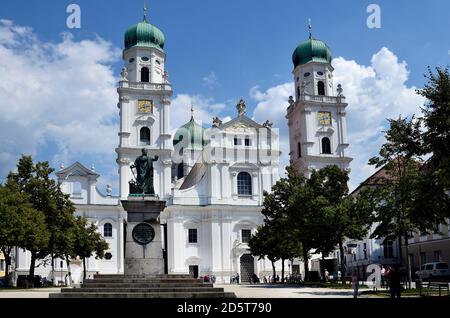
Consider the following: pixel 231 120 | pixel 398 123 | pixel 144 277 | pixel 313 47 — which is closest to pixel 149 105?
pixel 231 120

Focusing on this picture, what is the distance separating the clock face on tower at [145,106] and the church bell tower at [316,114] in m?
20.0

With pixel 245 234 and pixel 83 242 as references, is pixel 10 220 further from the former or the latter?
pixel 245 234

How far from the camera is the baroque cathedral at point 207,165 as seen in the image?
7194cm

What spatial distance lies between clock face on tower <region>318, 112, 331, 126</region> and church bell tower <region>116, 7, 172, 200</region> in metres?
20.3

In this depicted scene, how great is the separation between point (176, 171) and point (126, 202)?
64.9m

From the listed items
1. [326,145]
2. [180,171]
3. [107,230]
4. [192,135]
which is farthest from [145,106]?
[326,145]

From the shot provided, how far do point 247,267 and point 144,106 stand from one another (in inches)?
951

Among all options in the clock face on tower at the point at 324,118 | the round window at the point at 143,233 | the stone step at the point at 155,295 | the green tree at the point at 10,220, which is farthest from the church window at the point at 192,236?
the stone step at the point at 155,295

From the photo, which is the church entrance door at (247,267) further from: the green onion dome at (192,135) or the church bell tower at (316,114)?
the green onion dome at (192,135)

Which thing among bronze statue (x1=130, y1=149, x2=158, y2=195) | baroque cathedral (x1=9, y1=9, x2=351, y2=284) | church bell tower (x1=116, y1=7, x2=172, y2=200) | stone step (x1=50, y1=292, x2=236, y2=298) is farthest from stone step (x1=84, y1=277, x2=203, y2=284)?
church bell tower (x1=116, y1=7, x2=172, y2=200)

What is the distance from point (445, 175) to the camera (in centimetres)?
2403

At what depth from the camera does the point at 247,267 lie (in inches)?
2854

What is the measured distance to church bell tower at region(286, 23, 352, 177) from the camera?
77312mm
